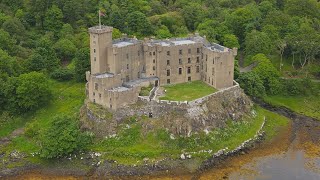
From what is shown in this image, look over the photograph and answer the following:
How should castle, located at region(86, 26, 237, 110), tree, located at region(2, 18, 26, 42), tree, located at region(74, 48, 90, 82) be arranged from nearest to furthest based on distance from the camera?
castle, located at region(86, 26, 237, 110)
tree, located at region(74, 48, 90, 82)
tree, located at region(2, 18, 26, 42)

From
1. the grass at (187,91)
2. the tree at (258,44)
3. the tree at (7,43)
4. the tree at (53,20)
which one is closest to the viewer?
the grass at (187,91)

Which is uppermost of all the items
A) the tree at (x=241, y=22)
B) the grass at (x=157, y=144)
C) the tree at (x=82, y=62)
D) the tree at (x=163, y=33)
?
the tree at (x=241, y=22)

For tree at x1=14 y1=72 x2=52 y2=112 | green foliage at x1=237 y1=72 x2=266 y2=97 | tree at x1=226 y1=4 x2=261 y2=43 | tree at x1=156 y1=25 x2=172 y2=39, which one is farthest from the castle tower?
tree at x1=226 y1=4 x2=261 y2=43

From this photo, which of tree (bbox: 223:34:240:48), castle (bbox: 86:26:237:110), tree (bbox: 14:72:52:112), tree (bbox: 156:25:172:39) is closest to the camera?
castle (bbox: 86:26:237:110)

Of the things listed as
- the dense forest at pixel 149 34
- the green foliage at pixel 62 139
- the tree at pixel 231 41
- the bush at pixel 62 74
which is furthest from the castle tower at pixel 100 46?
the tree at pixel 231 41

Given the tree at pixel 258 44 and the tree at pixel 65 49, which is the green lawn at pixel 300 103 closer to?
the tree at pixel 258 44

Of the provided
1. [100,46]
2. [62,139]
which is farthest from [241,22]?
[62,139]

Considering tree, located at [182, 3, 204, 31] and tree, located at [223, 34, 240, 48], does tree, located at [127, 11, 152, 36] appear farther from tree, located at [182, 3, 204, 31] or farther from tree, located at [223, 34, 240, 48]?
tree, located at [223, 34, 240, 48]
